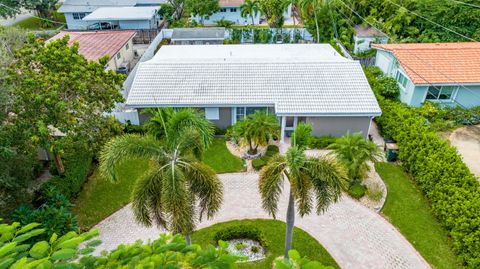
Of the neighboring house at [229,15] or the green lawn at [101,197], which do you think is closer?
the green lawn at [101,197]

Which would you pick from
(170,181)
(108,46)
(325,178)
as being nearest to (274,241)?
(325,178)

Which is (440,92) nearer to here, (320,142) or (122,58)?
(320,142)

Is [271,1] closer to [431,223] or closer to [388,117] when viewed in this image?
[388,117]

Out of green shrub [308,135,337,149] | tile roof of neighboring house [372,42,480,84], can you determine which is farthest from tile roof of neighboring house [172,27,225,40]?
green shrub [308,135,337,149]

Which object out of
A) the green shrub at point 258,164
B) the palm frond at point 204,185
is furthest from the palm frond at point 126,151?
the green shrub at point 258,164

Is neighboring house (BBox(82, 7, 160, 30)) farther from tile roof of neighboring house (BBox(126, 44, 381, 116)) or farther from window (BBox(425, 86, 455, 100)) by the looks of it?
window (BBox(425, 86, 455, 100))

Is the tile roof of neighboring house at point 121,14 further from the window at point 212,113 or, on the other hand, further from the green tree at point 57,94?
the green tree at point 57,94
